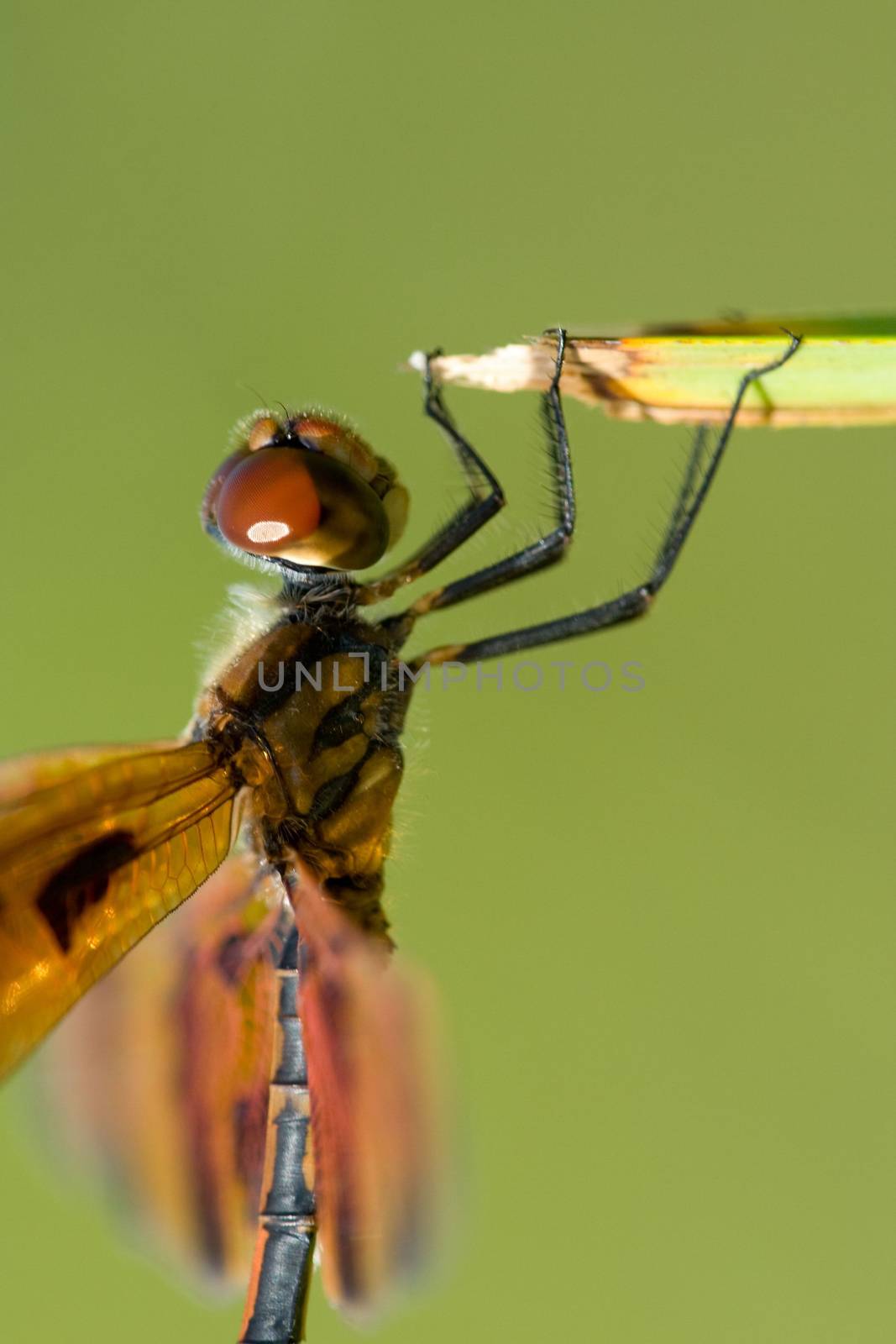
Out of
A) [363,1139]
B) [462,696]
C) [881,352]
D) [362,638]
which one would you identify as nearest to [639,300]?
[462,696]

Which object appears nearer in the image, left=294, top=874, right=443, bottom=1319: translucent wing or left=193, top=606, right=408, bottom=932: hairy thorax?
left=193, top=606, right=408, bottom=932: hairy thorax

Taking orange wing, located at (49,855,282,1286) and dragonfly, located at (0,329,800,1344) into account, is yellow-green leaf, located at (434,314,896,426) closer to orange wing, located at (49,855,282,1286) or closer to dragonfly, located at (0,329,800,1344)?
dragonfly, located at (0,329,800,1344)

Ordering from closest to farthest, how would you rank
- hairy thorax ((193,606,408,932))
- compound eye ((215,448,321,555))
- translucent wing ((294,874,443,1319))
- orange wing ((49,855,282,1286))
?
compound eye ((215,448,321,555)) < hairy thorax ((193,606,408,932)) < translucent wing ((294,874,443,1319)) < orange wing ((49,855,282,1286))

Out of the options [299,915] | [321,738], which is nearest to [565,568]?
[321,738]

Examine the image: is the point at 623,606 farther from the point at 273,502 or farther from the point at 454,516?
the point at 273,502

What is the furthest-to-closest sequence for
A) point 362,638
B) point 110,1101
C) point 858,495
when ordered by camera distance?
point 858,495 → point 110,1101 → point 362,638

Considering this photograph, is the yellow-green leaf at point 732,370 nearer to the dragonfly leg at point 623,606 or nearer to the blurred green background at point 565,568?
the dragonfly leg at point 623,606

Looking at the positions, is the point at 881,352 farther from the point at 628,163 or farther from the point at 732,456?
the point at 628,163

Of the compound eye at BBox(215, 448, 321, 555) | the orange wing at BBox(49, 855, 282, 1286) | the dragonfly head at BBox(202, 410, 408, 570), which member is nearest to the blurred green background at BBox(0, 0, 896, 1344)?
the orange wing at BBox(49, 855, 282, 1286)
